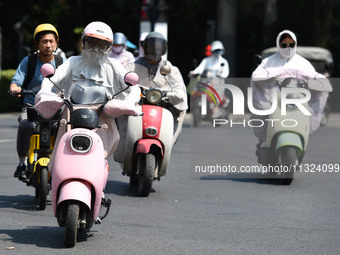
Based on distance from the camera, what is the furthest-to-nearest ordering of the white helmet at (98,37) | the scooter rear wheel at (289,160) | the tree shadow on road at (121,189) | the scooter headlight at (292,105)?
1. the scooter headlight at (292,105)
2. the scooter rear wheel at (289,160)
3. the tree shadow on road at (121,189)
4. the white helmet at (98,37)

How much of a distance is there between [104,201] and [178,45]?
1097 inches

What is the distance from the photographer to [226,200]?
392 inches

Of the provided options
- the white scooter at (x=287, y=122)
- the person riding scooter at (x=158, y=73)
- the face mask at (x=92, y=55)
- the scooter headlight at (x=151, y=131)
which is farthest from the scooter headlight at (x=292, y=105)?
the face mask at (x=92, y=55)

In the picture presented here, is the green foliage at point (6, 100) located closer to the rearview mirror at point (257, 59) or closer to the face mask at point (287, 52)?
the face mask at point (287, 52)

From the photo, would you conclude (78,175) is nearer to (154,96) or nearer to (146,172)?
(146,172)

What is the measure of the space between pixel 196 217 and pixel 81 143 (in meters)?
2.04

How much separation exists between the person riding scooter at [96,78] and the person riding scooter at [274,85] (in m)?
4.17

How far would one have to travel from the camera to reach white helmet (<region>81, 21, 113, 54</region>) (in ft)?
25.6

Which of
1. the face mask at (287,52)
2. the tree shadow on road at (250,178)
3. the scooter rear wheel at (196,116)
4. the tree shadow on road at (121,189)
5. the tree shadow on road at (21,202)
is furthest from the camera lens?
the scooter rear wheel at (196,116)

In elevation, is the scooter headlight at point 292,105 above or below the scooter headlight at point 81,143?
below

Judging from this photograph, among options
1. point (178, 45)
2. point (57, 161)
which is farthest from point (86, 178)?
point (178, 45)

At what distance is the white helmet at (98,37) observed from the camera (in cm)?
780

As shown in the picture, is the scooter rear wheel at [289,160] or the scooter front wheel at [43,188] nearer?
the scooter front wheel at [43,188]

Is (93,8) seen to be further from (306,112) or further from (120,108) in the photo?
(120,108)
